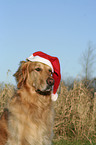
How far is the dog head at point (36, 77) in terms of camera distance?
3796 mm

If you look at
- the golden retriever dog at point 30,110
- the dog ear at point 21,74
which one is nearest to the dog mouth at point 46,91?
the golden retriever dog at point 30,110

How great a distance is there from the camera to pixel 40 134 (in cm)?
378

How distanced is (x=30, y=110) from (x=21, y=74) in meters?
0.66

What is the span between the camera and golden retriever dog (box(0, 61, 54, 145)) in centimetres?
365

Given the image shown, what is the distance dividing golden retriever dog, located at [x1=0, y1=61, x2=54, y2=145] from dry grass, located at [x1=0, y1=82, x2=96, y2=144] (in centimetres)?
247

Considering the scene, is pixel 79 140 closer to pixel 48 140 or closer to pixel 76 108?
pixel 76 108

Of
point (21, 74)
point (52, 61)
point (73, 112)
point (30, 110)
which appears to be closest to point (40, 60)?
point (52, 61)

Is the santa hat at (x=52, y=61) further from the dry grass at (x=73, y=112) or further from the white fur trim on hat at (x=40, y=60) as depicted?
the dry grass at (x=73, y=112)

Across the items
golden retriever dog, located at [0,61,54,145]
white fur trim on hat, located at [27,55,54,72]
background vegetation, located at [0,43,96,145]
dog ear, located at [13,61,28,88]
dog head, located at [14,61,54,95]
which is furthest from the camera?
background vegetation, located at [0,43,96,145]

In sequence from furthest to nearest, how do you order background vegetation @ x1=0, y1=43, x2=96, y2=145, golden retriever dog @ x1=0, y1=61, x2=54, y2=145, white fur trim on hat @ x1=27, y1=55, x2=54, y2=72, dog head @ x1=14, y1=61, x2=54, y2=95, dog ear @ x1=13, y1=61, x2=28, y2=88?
background vegetation @ x1=0, y1=43, x2=96, y2=145 < white fur trim on hat @ x1=27, y1=55, x2=54, y2=72 < dog ear @ x1=13, y1=61, x2=28, y2=88 < dog head @ x1=14, y1=61, x2=54, y2=95 < golden retriever dog @ x1=0, y1=61, x2=54, y2=145

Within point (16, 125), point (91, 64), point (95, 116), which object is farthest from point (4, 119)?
point (91, 64)

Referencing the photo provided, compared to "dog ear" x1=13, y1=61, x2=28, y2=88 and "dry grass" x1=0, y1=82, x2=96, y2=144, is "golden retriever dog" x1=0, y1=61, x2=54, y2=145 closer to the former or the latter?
"dog ear" x1=13, y1=61, x2=28, y2=88

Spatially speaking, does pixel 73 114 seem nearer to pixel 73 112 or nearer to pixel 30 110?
pixel 73 112

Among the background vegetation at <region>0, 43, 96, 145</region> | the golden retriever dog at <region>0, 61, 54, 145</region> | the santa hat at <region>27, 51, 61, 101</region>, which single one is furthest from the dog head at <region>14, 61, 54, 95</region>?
the background vegetation at <region>0, 43, 96, 145</region>
